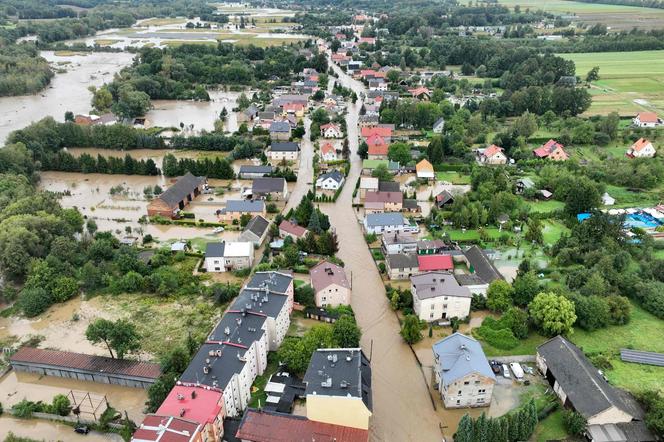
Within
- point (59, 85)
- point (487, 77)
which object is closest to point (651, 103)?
point (487, 77)

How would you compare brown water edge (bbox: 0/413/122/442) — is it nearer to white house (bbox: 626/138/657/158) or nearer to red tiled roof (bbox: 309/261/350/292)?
red tiled roof (bbox: 309/261/350/292)

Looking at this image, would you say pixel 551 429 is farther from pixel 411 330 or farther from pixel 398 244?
pixel 398 244

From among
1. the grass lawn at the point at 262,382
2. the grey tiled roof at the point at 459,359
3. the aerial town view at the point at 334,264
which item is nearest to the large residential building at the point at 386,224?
the aerial town view at the point at 334,264

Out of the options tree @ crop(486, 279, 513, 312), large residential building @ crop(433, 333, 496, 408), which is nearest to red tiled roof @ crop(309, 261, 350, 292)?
large residential building @ crop(433, 333, 496, 408)

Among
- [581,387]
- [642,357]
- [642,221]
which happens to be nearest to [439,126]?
[642,221]

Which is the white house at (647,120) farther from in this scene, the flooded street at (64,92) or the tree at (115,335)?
the flooded street at (64,92)

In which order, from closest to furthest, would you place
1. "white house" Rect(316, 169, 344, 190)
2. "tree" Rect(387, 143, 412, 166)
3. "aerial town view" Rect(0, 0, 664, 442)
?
"aerial town view" Rect(0, 0, 664, 442), "white house" Rect(316, 169, 344, 190), "tree" Rect(387, 143, 412, 166)

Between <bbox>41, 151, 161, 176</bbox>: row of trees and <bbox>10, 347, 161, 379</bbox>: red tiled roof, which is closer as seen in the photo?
<bbox>10, 347, 161, 379</bbox>: red tiled roof
